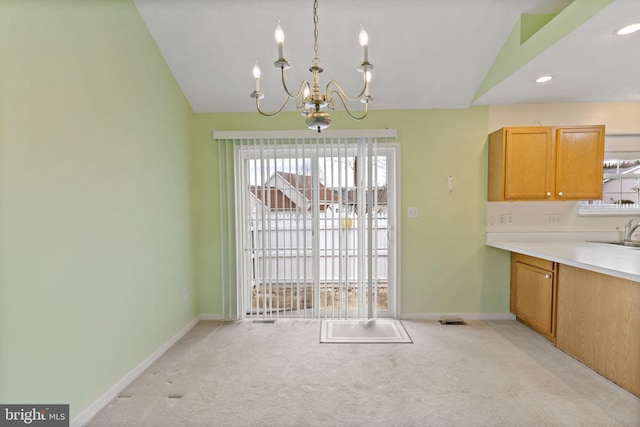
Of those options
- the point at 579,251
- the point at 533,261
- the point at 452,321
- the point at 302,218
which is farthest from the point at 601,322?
the point at 302,218

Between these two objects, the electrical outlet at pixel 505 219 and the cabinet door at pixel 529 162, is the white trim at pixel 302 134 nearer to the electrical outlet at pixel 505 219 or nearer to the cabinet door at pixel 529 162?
the cabinet door at pixel 529 162

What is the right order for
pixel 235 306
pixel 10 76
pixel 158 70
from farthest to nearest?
pixel 235 306
pixel 158 70
pixel 10 76

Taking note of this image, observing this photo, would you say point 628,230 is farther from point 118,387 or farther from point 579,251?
point 118,387

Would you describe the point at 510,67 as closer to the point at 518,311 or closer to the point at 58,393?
the point at 518,311

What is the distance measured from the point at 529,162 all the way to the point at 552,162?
0.22 meters

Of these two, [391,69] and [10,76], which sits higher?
[391,69]

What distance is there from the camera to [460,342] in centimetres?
265

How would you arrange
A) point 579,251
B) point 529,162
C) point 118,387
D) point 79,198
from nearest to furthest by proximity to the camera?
point 79,198 < point 118,387 < point 579,251 < point 529,162

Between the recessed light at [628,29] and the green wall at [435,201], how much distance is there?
1.28 meters

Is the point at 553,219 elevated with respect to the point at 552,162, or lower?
lower

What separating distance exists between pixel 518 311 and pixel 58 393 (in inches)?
148

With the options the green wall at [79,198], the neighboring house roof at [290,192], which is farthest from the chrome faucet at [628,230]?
the green wall at [79,198]

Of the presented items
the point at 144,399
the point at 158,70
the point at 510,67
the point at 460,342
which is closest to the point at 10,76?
the point at 158,70

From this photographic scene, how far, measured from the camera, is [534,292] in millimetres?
2750
